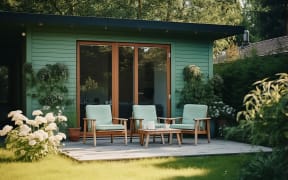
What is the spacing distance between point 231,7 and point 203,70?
33.6ft

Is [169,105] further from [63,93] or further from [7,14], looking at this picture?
[7,14]

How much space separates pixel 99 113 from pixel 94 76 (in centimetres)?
130

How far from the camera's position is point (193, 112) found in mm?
9805

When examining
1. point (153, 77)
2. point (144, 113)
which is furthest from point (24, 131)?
point (153, 77)

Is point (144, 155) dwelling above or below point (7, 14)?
below

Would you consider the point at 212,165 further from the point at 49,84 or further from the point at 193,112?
the point at 49,84

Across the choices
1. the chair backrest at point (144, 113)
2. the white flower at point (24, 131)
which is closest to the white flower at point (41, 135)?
the white flower at point (24, 131)

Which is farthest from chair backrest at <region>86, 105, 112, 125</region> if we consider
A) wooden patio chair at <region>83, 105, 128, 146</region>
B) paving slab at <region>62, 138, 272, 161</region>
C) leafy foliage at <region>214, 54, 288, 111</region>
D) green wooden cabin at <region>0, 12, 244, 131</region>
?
leafy foliage at <region>214, 54, 288, 111</region>

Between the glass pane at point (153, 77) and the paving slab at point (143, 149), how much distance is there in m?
1.37

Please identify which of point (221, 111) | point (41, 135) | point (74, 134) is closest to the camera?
point (41, 135)

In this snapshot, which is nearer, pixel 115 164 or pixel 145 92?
pixel 115 164

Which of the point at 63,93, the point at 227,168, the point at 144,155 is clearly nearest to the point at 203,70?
the point at 63,93

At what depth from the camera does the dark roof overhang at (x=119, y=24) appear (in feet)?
30.8

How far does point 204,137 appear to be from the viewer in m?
11.0
